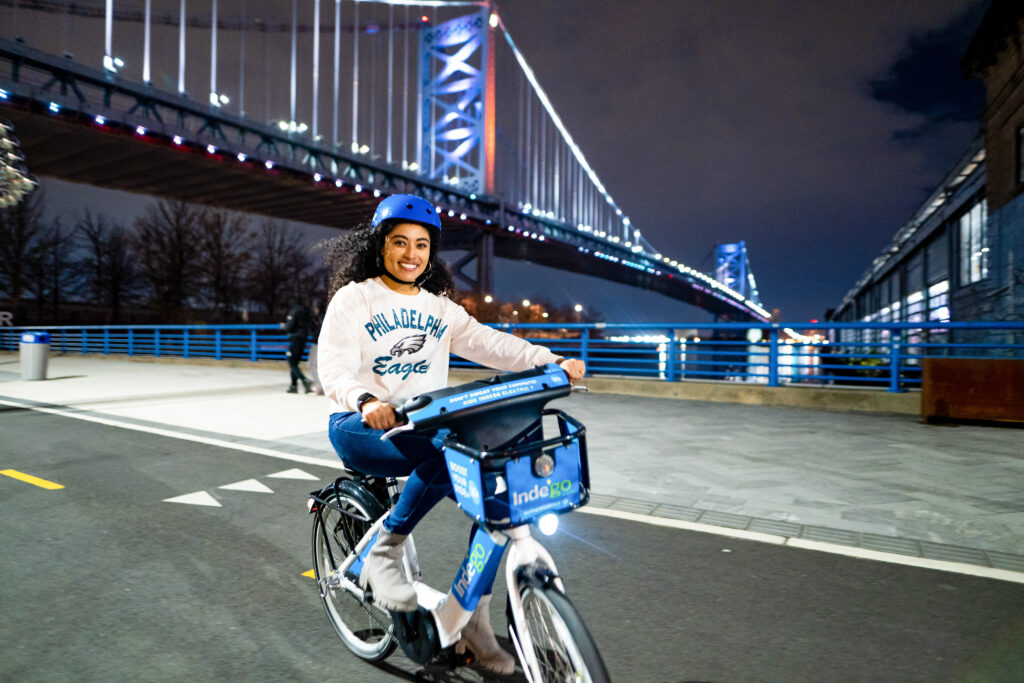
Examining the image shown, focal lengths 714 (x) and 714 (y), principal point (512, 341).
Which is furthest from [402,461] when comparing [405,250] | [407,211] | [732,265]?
[732,265]

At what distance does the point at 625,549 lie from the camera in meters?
3.76

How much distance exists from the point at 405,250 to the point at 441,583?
1678 mm

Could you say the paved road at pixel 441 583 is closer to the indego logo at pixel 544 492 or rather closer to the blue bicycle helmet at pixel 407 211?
the indego logo at pixel 544 492

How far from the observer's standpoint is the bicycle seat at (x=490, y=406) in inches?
72.1

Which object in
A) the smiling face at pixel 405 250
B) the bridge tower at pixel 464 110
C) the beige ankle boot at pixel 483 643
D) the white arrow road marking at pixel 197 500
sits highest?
the bridge tower at pixel 464 110

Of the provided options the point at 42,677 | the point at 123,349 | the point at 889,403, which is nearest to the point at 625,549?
the point at 42,677

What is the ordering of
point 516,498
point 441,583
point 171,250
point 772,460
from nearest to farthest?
point 516,498 → point 441,583 → point 772,460 → point 171,250

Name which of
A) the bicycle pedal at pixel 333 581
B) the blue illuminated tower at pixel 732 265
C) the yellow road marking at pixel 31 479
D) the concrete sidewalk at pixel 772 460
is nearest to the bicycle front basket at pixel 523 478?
the bicycle pedal at pixel 333 581

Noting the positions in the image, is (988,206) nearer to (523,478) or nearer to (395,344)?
(395,344)

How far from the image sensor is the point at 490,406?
6.00 ft

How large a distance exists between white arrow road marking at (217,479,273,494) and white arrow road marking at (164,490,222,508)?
0.23 metres

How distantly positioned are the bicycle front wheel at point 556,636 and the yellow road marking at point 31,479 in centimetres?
442

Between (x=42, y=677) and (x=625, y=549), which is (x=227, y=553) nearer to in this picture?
(x=42, y=677)

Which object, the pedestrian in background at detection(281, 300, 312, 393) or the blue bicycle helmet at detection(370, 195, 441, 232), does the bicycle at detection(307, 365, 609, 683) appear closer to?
the blue bicycle helmet at detection(370, 195, 441, 232)
